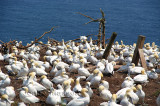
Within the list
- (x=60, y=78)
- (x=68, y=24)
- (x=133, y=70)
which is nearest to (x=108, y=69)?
(x=133, y=70)

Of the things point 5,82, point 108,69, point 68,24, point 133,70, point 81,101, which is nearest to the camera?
point 81,101

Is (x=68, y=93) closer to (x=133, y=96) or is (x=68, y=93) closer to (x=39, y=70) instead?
(x=133, y=96)

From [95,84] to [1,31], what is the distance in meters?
27.4

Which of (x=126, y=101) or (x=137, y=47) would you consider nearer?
(x=126, y=101)

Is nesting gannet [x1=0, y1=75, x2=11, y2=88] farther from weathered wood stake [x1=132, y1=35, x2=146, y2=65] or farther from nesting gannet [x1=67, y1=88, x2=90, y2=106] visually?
weathered wood stake [x1=132, y1=35, x2=146, y2=65]

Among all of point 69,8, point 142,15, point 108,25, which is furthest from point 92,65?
point 69,8

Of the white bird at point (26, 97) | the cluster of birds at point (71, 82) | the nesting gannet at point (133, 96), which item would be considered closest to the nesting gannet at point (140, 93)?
the cluster of birds at point (71, 82)

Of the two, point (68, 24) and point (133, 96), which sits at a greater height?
point (68, 24)

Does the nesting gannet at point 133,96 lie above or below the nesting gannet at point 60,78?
below

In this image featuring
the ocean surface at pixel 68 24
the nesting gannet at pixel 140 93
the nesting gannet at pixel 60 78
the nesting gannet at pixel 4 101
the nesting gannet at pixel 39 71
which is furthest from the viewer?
the ocean surface at pixel 68 24

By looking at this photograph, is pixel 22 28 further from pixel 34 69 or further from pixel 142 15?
pixel 34 69

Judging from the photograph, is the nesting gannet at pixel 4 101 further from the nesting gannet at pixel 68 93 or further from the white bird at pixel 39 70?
the white bird at pixel 39 70

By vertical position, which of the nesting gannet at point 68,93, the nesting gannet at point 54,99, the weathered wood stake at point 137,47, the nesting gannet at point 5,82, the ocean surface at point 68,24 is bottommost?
the nesting gannet at point 54,99

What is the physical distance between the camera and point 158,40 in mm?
33125
